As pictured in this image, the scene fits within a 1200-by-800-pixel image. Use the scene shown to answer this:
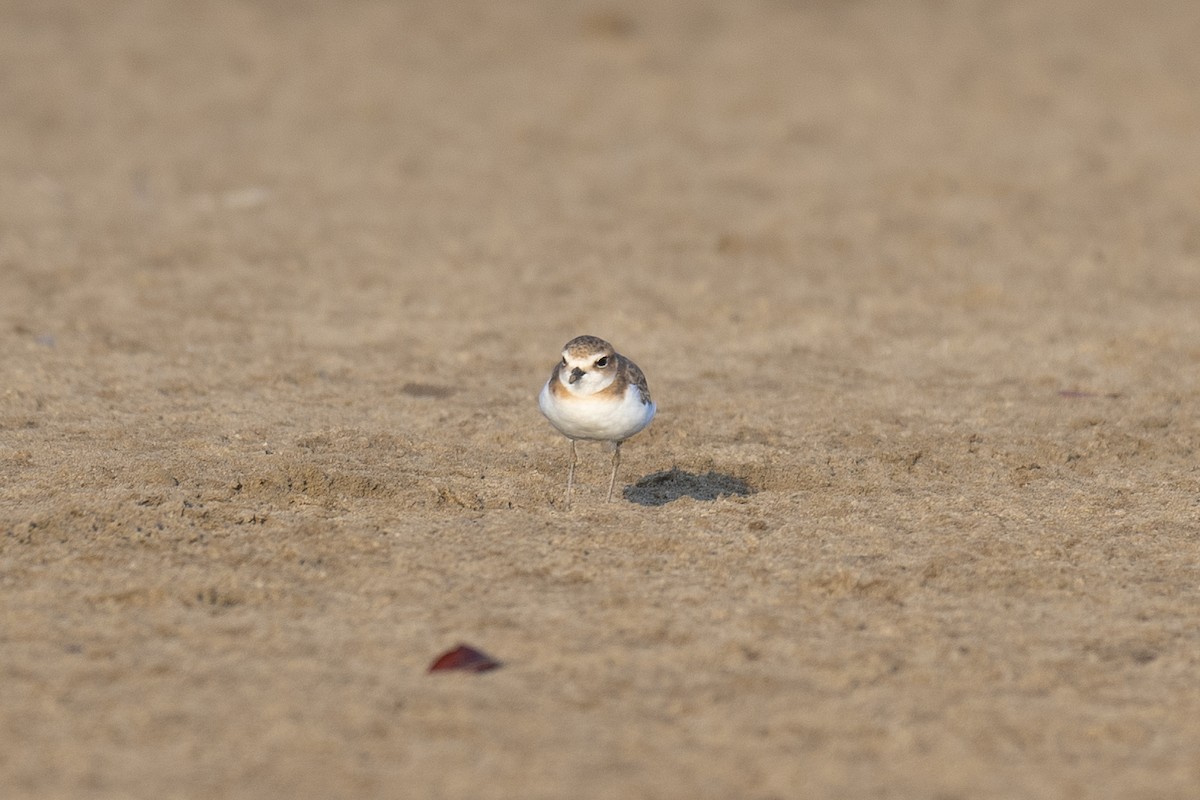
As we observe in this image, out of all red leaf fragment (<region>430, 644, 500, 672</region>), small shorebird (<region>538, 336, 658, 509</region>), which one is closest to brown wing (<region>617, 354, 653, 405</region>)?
small shorebird (<region>538, 336, 658, 509</region>)

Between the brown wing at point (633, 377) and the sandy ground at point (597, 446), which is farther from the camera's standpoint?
the brown wing at point (633, 377)

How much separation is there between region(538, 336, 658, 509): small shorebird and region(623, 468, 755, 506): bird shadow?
1.42ft

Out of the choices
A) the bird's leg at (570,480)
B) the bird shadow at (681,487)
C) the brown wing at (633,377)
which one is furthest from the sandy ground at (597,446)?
the brown wing at (633,377)

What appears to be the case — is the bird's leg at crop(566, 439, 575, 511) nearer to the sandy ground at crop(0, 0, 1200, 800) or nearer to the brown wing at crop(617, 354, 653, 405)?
the sandy ground at crop(0, 0, 1200, 800)

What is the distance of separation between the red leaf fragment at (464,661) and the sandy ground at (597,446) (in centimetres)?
5

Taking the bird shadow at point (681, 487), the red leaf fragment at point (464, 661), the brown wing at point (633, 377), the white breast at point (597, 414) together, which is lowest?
the red leaf fragment at point (464, 661)

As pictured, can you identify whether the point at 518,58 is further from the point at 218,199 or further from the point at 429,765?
the point at 429,765

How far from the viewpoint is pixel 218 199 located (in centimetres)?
1066

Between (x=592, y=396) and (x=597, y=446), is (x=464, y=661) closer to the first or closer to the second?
(x=592, y=396)

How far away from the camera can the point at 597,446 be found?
6.66m

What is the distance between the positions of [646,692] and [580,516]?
1.45 metres

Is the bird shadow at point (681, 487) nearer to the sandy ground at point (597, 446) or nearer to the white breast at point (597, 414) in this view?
the sandy ground at point (597, 446)

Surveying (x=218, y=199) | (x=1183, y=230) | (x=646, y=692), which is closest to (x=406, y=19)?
(x=218, y=199)

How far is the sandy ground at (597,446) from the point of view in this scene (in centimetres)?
413
